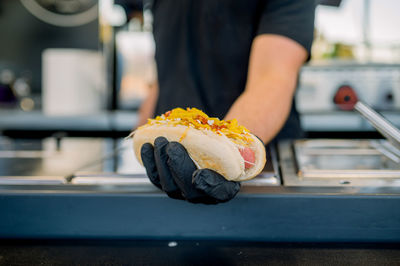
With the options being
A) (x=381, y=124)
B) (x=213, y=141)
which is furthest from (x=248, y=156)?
(x=381, y=124)

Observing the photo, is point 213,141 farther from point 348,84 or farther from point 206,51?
point 348,84

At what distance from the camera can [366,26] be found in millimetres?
2447

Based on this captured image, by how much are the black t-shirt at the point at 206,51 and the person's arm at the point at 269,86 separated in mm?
108

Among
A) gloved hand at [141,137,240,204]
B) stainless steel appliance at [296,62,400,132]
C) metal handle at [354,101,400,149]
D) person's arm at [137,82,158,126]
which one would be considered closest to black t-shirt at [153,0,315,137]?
person's arm at [137,82,158,126]

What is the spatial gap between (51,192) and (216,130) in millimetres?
310

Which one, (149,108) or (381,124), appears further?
(149,108)

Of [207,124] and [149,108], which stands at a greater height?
[207,124]

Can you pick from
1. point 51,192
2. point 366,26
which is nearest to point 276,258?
point 51,192

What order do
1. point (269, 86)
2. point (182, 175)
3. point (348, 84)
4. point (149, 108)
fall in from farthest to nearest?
point (348, 84), point (149, 108), point (269, 86), point (182, 175)

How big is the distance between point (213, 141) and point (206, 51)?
28.0 inches

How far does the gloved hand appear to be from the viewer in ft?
1.82

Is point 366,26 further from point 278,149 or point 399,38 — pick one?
point 278,149

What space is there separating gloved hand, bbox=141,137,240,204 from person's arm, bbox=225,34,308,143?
0.26 m

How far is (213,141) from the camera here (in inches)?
23.8
